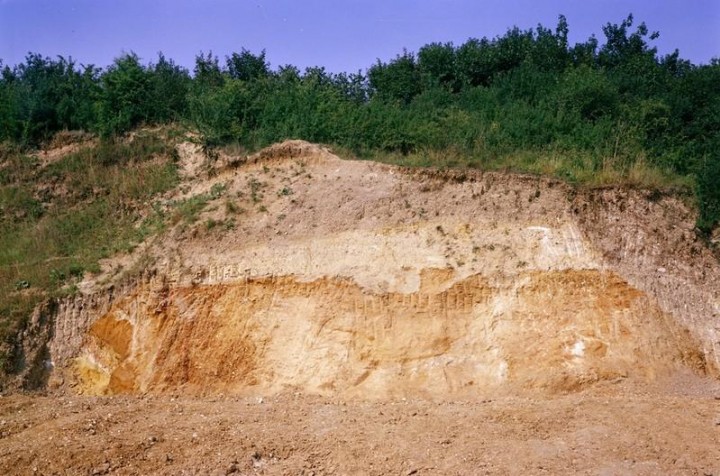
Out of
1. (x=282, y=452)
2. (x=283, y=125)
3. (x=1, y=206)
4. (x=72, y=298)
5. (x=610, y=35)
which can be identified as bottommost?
(x=282, y=452)

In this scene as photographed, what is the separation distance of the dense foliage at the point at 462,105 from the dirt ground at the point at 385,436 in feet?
17.9

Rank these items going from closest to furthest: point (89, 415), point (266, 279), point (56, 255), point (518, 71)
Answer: point (89, 415) → point (266, 279) → point (56, 255) → point (518, 71)

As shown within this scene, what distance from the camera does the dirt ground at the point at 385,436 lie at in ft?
34.3

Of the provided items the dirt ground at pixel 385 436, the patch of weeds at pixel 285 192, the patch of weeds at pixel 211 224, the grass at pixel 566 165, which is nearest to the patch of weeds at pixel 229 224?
the patch of weeds at pixel 211 224

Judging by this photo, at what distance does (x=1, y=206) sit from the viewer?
62.7ft

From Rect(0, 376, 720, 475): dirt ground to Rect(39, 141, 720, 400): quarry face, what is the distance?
2.29 ft

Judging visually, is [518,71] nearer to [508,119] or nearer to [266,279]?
[508,119]

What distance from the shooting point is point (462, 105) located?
822 inches

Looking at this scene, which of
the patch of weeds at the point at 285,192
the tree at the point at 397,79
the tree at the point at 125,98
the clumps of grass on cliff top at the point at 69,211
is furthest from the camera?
the tree at the point at 397,79

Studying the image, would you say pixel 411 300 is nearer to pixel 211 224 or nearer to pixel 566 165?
pixel 211 224

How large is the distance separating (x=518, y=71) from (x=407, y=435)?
1445cm

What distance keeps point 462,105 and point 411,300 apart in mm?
8895

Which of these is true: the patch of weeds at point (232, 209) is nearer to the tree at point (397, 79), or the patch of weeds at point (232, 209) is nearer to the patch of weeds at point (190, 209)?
the patch of weeds at point (190, 209)

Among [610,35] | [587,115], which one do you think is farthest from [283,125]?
[610,35]
